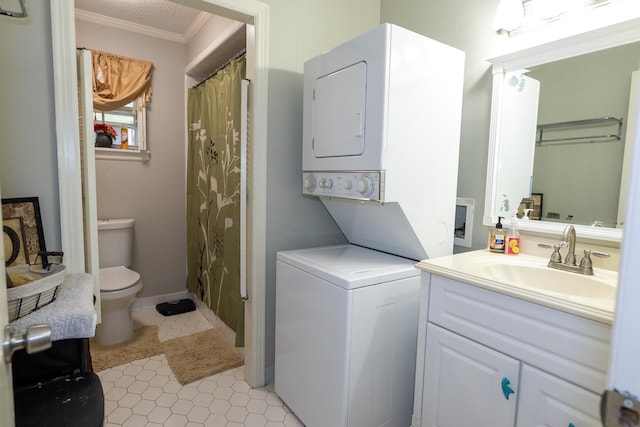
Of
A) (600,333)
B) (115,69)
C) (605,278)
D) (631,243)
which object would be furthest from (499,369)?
(115,69)

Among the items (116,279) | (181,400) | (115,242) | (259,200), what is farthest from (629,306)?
(115,242)

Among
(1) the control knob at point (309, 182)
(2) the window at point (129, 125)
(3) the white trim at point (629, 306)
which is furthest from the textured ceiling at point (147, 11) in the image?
(3) the white trim at point (629, 306)

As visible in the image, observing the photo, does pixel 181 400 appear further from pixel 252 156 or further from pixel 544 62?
pixel 544 62

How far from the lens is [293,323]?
186 centimetres

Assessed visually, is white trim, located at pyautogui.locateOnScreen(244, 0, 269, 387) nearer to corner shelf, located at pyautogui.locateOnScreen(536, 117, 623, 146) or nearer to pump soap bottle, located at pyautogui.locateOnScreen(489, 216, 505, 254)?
pump soap bottle, located at pyautogui.locateOnScreen(489, 216, 505, 254)

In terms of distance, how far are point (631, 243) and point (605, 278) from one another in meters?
1.10

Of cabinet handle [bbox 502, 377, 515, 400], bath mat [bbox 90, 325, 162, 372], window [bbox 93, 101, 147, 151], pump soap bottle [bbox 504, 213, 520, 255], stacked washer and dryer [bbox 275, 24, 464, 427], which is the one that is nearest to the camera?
cabinet handle [bbox 502, 377, 515, 400]

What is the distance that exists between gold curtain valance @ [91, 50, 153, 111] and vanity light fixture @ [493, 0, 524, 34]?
9.26 ft

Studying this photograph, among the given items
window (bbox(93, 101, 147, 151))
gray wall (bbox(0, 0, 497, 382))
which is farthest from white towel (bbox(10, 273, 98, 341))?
window (bbox(93, 101, 147, 151))

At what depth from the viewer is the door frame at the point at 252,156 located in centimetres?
143

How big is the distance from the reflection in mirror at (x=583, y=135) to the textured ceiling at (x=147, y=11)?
2.63 metres

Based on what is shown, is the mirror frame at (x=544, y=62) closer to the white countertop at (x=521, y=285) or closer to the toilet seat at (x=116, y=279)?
the white countertop at (x=521, y=285)

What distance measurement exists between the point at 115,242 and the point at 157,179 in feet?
2.31

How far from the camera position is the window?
3143 millimetres
